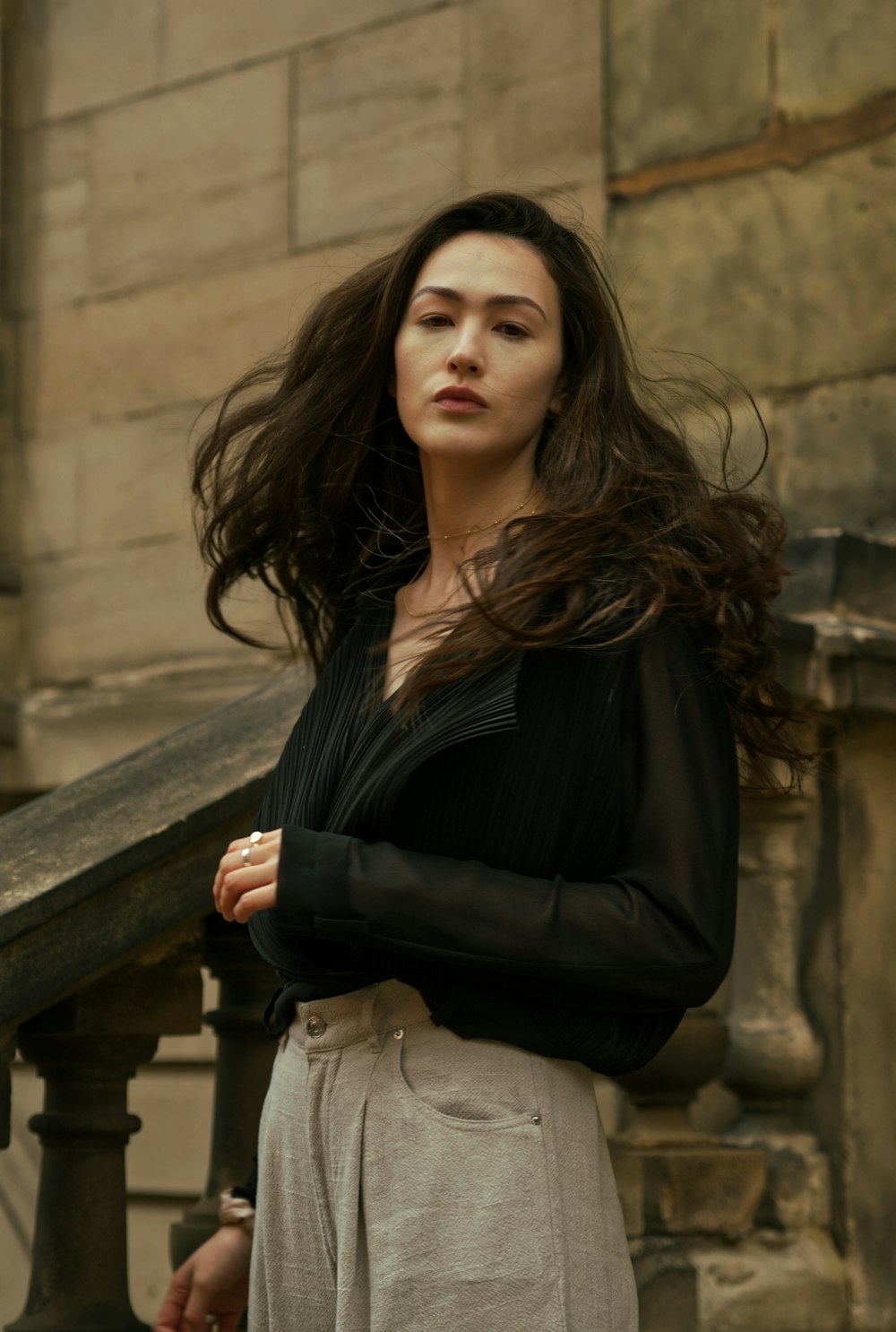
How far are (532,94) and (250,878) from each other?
3.38 meters

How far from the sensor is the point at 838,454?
3.38m

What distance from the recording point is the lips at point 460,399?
1.77m

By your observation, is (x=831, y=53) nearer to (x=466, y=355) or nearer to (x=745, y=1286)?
(x=466, y=355)

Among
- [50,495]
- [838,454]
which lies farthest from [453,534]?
[50,495]

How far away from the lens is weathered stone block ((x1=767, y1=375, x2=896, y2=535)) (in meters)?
3.29

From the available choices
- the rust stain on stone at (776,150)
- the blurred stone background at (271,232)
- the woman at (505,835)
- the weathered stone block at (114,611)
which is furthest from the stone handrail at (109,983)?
the weathered stone block at (114,611)

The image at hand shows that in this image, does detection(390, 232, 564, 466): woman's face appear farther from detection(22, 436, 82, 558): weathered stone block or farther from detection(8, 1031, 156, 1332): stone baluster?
detection(22, 436, 82, 558): weathered stone block

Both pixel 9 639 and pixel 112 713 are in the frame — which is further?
Answer: pixel 9 639

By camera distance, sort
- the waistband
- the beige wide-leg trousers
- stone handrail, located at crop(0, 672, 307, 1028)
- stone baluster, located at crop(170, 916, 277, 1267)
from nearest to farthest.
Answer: the beige wide-leg trousers
the waistband
stone handrail, located at crop(0, 672, 307, 1028)
stone baluster, located at crop(170, 916, 277, 1267)

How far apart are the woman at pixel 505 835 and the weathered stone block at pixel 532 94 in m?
2.69

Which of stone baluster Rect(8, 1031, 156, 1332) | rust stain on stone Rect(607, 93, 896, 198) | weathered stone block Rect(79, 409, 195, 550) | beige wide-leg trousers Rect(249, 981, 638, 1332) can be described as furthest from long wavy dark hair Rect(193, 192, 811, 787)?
weathered stone block Rect(79, 409, 195, 550)

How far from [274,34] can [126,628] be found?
178 centimetres

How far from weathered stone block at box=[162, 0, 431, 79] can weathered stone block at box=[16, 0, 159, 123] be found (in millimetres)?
89

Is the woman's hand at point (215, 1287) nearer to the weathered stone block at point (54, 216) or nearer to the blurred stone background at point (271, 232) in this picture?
the blurred stone background at point (271, 232)
